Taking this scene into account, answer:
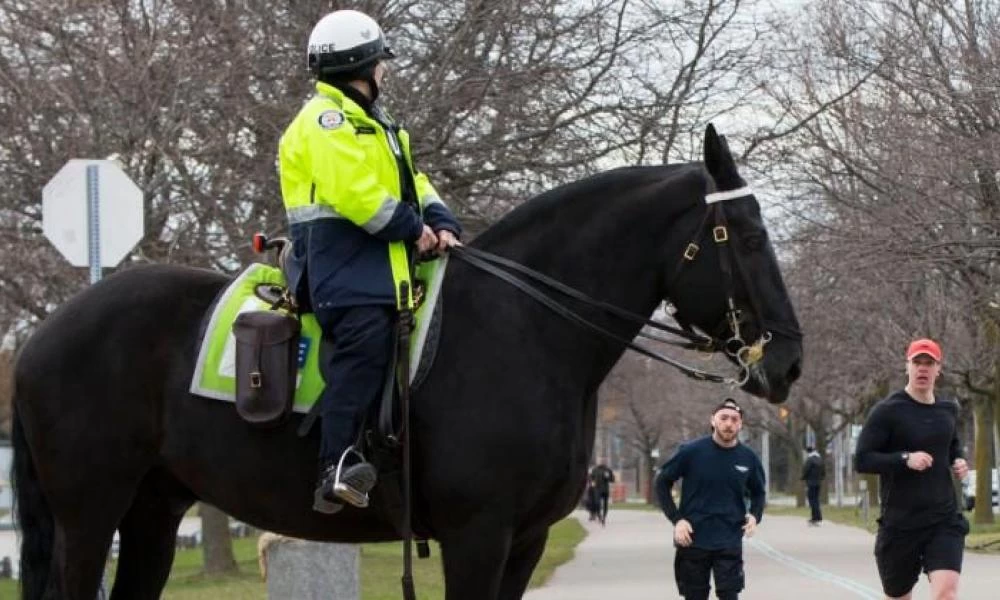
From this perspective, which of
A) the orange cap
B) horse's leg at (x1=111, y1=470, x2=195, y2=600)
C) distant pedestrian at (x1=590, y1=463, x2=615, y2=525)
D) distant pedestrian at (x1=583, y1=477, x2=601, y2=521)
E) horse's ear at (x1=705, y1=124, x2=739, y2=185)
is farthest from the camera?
distant pedestrian at (x1=583, y1=477, x2=601, y2=521)

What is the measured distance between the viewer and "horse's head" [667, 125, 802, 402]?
758cm

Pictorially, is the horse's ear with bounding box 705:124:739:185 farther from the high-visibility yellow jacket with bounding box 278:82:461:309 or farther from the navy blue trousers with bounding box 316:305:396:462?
the navy blue trousers with bounding box 316:305:396:462

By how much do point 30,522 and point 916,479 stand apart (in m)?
5.84

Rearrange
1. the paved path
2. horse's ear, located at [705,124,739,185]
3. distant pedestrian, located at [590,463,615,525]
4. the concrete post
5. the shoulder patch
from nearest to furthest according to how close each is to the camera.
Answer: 1. the shoulder patch
2. horse's ear, located at [705,124,739,185]
3. the concrete post
4. the paved path
5. distant pedestrian, located at [590,463,615,525]

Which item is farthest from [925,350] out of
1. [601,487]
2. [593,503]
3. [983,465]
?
[593,503]

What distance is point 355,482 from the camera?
23.7 ft

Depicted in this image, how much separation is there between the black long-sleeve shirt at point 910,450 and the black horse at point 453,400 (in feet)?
14.5

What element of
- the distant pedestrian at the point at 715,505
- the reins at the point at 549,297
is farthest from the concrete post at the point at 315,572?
the reins at the point at 549,297

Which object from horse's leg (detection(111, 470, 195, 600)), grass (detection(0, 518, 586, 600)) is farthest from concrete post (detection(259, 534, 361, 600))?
horse's leg (detection(111, 470, 195, 600))

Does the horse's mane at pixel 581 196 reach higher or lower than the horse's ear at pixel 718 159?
lower

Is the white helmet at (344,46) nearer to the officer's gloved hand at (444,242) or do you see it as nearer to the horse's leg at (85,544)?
the officer's gloved hand at (444,242)

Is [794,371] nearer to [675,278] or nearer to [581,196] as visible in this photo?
[675,278]

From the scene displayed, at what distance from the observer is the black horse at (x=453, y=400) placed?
290 inches

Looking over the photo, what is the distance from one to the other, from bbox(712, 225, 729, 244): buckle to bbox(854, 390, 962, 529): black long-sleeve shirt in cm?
461
